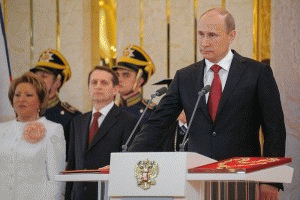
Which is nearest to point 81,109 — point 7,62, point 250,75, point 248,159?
point 7,62

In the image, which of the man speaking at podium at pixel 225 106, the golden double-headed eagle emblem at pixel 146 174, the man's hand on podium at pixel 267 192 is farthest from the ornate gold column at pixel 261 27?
the golden double-headed eagle emblem at pixel 146 174

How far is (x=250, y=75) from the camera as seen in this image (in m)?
3.38

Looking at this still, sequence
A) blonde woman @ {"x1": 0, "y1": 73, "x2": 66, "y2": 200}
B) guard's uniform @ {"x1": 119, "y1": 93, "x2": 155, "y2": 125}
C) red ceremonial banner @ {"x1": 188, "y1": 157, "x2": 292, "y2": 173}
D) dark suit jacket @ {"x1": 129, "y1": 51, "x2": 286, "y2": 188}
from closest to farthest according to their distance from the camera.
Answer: red ceremonial banner @ {"x1": 188, "y1": 157, "x2": 292, "y2": 173} < dark suit jacket @ {"x1": 129, "y1": 51, "x2": 286, "y2": 188} < blonde woman @ {"x1": 0, "y1": 73, "x2": 66, "y2": 200} < guard's uniform @ {"x1": 119, "y1": 93, "x2": 155, "y2": 125}

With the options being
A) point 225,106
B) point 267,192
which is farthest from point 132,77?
point 267,192

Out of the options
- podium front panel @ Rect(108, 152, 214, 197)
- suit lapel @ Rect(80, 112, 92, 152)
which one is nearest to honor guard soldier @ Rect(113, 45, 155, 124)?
suit lapel @ Rect(80, 112, 92, 152)

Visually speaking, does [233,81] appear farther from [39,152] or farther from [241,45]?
[241,45]

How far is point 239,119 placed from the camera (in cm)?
331

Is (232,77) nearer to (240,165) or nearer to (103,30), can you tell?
Result: (240,165)

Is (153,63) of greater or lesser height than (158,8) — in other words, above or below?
below

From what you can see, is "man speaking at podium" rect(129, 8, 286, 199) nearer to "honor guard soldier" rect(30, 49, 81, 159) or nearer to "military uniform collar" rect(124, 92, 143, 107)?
"military uniform collar" rect(124, 92, 143, 107)

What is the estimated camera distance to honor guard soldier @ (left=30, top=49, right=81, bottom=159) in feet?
21.8

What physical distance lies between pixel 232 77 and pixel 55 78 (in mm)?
3698

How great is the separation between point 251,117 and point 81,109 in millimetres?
3965

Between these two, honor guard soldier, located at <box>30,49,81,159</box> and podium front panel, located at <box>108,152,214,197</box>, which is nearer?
podium front panel, located at <box>108,152,214,197</box>
